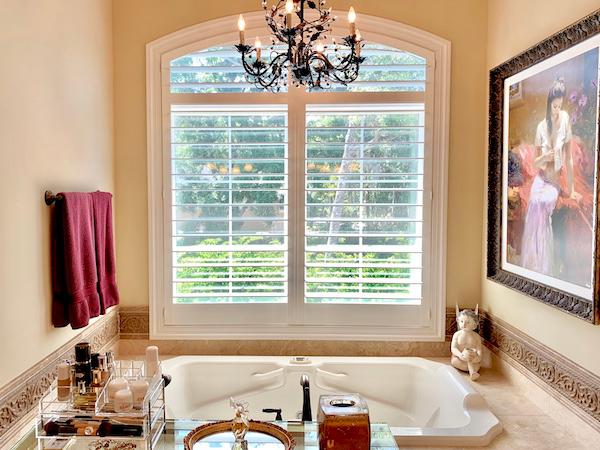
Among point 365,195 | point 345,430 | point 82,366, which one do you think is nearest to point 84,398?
point 82,366

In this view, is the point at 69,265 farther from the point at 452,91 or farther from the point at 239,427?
the point at 452,91

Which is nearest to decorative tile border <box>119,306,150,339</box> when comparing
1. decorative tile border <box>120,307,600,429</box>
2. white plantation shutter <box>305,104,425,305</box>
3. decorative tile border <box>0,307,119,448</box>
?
decorative tile border <box>120,307,600,429</box>

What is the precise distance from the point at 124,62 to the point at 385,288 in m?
1.91

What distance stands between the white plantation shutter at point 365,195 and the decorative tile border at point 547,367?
1.57ft

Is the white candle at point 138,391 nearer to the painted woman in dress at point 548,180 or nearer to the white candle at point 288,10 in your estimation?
the white candle at point 288,10

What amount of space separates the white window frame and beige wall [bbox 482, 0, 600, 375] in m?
0.27

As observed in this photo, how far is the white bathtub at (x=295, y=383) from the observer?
260cm

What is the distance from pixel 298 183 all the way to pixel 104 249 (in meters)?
1.06

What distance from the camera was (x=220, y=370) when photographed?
271 cm

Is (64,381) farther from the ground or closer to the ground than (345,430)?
farther from the ground

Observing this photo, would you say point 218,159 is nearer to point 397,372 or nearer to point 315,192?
point 315,192

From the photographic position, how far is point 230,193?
9.05 ft

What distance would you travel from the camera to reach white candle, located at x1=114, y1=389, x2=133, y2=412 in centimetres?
147

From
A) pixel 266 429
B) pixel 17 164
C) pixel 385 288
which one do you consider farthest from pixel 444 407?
pixel 17 164
